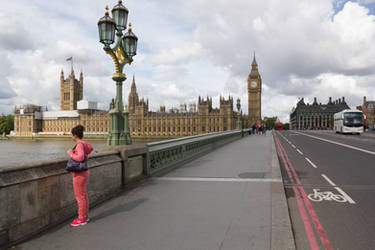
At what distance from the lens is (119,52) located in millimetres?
8211

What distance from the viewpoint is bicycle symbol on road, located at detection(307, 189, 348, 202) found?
605 cm

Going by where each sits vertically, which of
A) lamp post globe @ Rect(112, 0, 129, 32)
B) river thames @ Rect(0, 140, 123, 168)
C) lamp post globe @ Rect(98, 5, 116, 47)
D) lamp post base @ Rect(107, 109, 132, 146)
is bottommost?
river thames @ Rect(0, 140, 123, 168)

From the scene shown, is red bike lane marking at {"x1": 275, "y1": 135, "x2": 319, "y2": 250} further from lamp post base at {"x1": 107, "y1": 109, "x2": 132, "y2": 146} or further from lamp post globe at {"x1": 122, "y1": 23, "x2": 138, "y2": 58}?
lamp post globe at {"x1": 122, "y1": 23, "x2": 138, "y2": 58}

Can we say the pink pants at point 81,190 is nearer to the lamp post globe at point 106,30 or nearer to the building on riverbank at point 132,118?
the lamp post globe at point 106,30

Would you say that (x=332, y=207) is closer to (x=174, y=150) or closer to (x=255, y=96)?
(x=174, y=150)

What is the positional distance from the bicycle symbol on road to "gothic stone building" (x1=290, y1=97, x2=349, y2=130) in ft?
522

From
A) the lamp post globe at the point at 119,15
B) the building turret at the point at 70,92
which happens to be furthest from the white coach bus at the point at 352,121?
the building turret at the point at 70,92

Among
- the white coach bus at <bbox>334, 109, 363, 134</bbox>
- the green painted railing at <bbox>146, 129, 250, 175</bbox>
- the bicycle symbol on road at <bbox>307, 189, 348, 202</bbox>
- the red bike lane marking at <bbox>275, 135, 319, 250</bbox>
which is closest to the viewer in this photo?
the red bike lane marking at <bbox>275, 135, 319, 250</bbox>

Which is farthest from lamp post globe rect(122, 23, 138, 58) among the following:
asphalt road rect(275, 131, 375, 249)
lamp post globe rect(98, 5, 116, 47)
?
asphalt road rect(275, 131, 375, 249)

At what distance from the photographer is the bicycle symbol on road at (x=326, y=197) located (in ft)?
19.8

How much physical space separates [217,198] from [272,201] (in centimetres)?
120

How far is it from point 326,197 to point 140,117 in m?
125

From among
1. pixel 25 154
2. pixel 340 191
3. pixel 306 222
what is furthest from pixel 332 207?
pixel 25 154

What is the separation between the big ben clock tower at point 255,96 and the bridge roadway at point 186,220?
127 metres
